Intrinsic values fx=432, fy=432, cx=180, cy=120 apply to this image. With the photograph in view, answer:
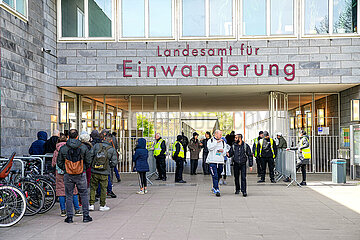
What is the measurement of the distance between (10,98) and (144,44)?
562 cm

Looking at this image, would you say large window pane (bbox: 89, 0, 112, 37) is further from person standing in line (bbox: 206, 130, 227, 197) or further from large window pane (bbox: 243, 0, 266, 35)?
person standing in line (bbox: 206, 130, 227, 197)

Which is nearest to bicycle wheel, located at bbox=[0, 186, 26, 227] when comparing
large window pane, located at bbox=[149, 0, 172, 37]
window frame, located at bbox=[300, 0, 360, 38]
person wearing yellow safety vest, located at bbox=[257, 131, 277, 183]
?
person wearing yellow safety vest, located at bbox=[257, 131, 277, 183]

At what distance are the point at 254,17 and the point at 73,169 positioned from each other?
10231 mm

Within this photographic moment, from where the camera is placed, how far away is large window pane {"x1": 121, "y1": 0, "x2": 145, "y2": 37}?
15.9m

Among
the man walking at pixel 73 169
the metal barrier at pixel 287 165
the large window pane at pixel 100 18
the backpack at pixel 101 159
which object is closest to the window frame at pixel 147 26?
the large window pane at pixel 100 18

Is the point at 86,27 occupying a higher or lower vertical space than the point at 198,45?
higher

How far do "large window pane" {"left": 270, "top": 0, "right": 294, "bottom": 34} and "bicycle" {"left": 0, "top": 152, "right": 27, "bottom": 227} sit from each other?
36.7 ft

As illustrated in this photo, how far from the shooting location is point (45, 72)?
14547 millimetres

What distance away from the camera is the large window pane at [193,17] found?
51.9ft

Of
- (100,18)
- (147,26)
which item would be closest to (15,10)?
(100,18)

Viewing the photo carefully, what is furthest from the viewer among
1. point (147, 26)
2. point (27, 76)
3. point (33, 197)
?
point (147, 26)

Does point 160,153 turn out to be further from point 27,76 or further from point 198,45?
point 27,76

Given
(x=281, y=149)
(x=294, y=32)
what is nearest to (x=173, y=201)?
(x=281, y=149)

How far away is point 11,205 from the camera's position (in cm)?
745
